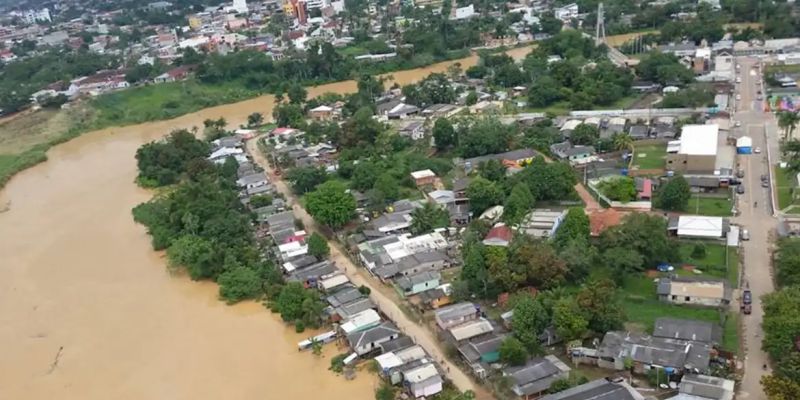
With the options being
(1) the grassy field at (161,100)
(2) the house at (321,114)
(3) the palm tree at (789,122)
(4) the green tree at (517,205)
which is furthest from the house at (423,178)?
(1) the grassy field at (161,100)

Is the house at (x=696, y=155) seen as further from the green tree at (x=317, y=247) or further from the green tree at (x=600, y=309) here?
the green tree at (x=317, y=247)

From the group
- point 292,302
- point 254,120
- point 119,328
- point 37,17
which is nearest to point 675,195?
point 292,302

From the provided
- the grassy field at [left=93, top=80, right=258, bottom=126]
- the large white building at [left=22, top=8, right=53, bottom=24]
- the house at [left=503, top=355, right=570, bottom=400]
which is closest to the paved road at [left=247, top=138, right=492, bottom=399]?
the house at [left=503, top=355, right=570, bottom=400]

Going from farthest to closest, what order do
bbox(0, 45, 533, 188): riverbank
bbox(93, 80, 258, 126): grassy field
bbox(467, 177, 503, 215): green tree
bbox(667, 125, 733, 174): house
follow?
bbox(93, 80, 258, 126): grassy field
bbox(0, 45, 533, 188): riverbank
bbox(667, 125, 733, 174): house
bbox(467, 177, 503, 215): green tree

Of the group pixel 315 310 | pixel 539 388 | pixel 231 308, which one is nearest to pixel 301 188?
pixel 231 308

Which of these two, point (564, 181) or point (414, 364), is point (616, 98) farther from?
point (414, 364)

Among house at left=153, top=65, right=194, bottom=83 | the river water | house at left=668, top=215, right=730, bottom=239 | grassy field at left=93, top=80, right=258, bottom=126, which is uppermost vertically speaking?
house at left=153, top=65, right=194, bottom=83

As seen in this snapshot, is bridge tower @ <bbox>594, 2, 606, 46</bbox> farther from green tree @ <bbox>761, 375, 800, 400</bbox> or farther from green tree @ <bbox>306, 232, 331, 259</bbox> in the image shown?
green tree @ <bbox>761, 375, 800, 400</bbox>
